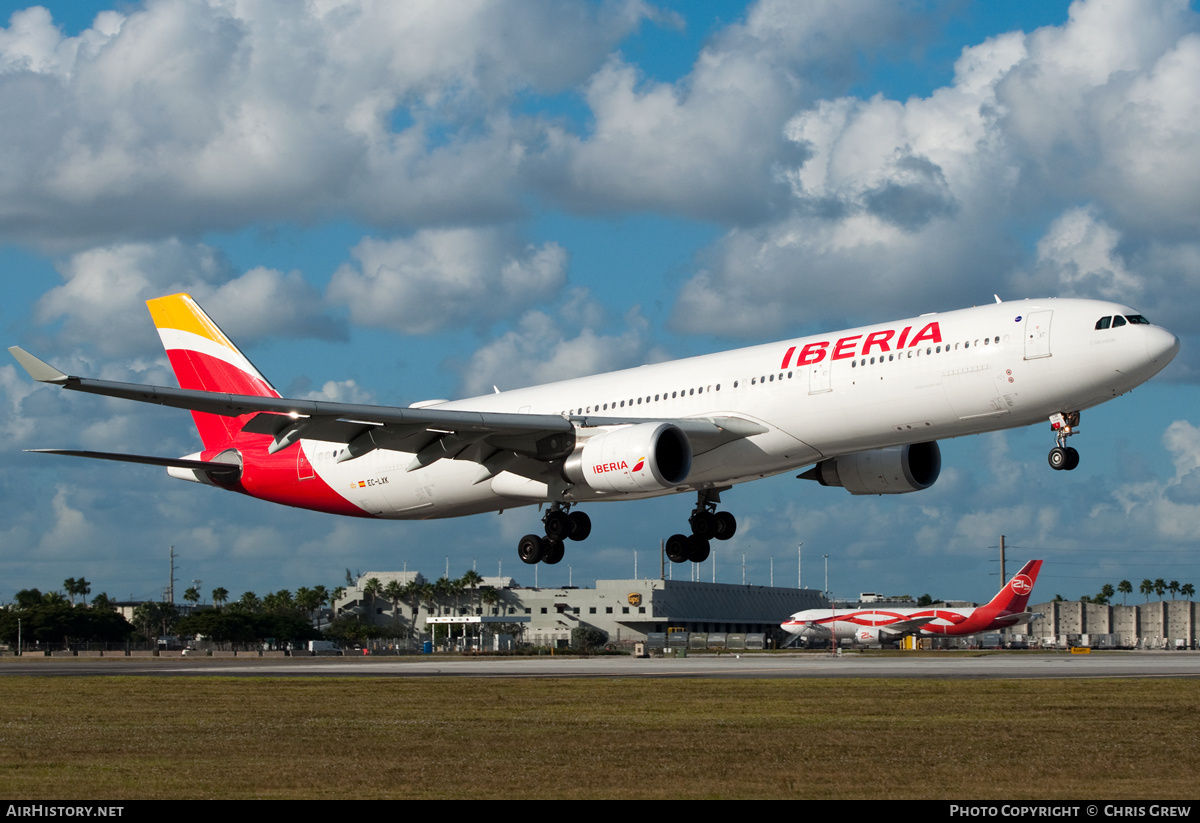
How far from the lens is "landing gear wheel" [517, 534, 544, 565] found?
43750 mm

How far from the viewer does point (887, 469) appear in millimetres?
42062

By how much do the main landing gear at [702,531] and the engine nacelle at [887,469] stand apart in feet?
12.6

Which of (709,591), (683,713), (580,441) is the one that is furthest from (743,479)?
(709,591)

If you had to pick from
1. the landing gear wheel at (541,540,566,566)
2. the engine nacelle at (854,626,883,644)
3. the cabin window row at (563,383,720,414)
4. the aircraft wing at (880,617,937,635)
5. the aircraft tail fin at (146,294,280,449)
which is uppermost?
the aircraft tail fin at (146,294,280,449)

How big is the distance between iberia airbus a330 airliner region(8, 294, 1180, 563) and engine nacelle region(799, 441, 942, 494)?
0.05 meters

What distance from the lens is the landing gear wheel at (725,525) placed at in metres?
44.2

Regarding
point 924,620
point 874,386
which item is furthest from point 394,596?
point 874,386

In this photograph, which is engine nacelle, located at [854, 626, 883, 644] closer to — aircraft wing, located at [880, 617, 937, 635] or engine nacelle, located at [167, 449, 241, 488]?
aircraft wing, located at [880, 617, 937, 635]

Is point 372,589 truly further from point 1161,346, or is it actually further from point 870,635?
point 1161,346

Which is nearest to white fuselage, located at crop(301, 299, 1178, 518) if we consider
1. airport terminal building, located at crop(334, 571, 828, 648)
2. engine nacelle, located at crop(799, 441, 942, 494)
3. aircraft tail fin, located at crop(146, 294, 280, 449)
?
engine nacelle, located at crop(799, 441, 942, 494)

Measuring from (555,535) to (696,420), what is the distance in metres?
7.94

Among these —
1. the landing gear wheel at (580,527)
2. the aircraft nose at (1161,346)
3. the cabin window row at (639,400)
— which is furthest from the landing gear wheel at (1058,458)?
the landing gear wheel at (580,527)
